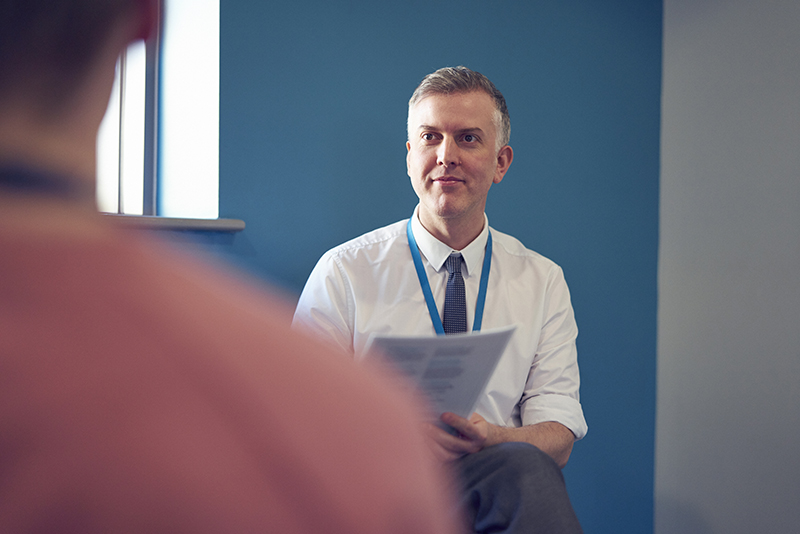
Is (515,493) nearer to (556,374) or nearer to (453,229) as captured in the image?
(556,374)

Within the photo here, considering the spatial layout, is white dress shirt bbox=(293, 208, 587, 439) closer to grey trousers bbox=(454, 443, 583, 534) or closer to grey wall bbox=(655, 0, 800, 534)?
grey trousers bbox=(454, 443, 583, 534)

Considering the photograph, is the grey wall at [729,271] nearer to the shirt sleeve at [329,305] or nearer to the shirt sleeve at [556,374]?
the shirt sleeve at [556,374]

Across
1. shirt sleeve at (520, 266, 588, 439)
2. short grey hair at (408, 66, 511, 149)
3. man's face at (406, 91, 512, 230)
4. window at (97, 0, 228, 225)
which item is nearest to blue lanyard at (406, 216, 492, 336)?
man's face at (406, 91, 512, 230)

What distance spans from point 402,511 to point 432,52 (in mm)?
1931

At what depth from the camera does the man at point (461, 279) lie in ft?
5.26

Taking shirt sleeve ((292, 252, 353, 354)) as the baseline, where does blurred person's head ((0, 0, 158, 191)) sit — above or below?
above

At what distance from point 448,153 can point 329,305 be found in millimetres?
576

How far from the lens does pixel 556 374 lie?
1645 millimetres

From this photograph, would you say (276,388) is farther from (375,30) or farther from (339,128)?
(375,30)

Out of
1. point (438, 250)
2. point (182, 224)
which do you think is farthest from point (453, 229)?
point (182, 224)

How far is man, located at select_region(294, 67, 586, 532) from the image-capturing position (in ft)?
5.26

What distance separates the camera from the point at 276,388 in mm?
267

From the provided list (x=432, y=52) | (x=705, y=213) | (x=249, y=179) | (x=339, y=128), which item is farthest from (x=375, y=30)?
(x=705, y=213)

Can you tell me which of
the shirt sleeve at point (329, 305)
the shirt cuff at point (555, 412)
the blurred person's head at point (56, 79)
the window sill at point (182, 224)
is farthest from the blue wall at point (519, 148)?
the blurred person's head at point (56, 79)
